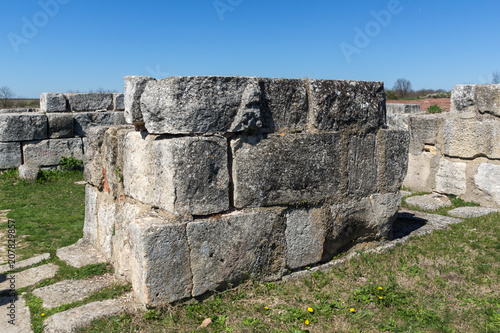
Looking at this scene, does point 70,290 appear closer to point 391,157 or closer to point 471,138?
point 391,157

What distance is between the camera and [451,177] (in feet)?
22.9

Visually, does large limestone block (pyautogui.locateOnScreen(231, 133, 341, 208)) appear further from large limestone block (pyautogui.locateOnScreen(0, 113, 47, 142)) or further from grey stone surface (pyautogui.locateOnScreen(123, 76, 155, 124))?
large limestone block (pyautogui.locateOnScreen(0, 113, 47, 142))

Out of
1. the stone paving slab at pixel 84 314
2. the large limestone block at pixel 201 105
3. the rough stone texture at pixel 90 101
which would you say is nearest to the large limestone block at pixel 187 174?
the large limestone block at pixel 201 105

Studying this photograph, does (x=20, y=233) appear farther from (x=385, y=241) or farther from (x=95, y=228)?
(x=385, y=241)

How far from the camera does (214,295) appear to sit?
3428 mm

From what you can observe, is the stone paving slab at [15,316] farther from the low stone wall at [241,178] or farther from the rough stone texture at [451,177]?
the rough stone texture at [451,177]

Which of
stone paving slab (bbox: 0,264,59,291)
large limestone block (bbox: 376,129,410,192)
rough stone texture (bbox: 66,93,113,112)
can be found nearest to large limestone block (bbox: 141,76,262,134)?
large limestone block (bbox: 376,129,410,192)

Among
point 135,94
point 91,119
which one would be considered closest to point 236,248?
point 135,94

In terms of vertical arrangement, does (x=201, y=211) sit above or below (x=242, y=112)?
below

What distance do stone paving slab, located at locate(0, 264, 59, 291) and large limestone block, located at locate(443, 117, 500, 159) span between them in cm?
595

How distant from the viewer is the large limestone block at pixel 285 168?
3518 millimetres

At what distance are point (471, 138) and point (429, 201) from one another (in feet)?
3.78

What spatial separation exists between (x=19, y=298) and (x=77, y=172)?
6701 millimetres

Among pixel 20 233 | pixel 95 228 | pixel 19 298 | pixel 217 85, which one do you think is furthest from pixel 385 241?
pixel 20 233
